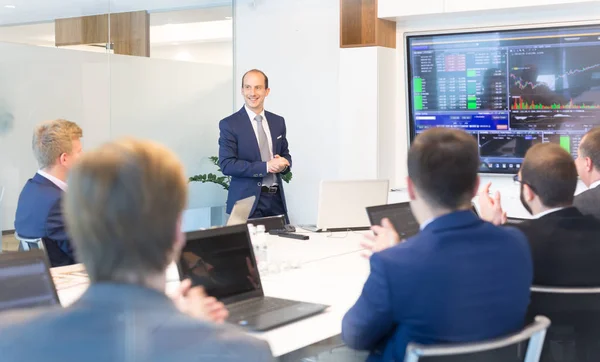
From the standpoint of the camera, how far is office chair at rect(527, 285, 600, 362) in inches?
107

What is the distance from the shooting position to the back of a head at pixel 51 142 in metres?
4.01

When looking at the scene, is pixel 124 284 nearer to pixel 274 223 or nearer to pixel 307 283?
pixel 307 283

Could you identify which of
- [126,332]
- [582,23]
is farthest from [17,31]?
[126,332]

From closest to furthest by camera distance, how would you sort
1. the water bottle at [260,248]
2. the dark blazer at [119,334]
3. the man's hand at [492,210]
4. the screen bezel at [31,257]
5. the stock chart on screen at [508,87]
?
the dark blazer at [119,334] → the screen bezel at [31,257] → the man's hand at [492,210] → the water bottle at [260,248] → the stock chart on screen at [508,87]

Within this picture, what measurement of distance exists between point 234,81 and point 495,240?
5.64 meters

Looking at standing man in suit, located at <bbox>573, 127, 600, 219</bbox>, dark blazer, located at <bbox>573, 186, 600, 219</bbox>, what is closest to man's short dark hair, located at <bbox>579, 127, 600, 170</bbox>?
standing man in suit, located at <bbox>573, 127, 600, 219</bbox>

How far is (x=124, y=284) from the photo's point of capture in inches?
51.7

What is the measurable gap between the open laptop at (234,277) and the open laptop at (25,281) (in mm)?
506

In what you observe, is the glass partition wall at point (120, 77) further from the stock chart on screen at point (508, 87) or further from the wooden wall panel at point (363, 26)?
the stock chart on screen at point (508, 87)

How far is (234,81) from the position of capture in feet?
25.4

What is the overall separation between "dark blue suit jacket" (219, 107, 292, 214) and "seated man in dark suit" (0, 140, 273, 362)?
14.1 ft

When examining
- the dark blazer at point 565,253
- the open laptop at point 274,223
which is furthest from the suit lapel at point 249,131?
the dark blazer at point 565,253

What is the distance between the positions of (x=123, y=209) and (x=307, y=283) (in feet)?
7.19

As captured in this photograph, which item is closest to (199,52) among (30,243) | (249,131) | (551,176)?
(249,131)
